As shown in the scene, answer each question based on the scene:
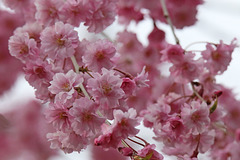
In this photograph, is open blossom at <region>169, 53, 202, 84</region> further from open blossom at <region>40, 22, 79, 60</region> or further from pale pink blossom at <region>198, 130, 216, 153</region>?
open blossom at <region>40, 22, 79, 60</region>

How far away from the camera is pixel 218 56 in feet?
4.77

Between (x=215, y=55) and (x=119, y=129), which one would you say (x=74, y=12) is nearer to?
(x=119, y=129)

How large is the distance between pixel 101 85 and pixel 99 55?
134mm

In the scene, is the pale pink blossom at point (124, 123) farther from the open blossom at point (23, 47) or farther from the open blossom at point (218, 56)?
the open blossom at point (218, 56)

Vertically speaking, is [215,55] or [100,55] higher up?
[215,55]

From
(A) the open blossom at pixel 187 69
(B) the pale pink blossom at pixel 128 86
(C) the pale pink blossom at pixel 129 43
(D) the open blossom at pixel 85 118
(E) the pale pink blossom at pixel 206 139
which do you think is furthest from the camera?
(C) the pale pink blossom at pixel 129 43

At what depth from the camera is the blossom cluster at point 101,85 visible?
0.98 meters

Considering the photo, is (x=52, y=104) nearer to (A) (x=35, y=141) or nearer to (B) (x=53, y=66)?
(B) (x=53, y=66)

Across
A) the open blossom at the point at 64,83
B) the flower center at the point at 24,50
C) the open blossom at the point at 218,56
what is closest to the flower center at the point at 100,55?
the open blossom at the point at 64,83

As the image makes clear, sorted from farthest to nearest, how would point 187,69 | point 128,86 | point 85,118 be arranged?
point 187,69, point 128,86, point 85,118

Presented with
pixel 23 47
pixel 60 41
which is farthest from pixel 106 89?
pixel 23 47

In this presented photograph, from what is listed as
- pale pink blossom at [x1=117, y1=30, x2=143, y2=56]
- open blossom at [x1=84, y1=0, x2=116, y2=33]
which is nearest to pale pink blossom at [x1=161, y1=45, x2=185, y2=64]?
open blossom at [x1=84, y1=0, x2=116, y2=33]

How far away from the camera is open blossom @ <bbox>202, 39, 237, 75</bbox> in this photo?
1461mm

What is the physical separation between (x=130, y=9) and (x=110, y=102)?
4.33 ft
